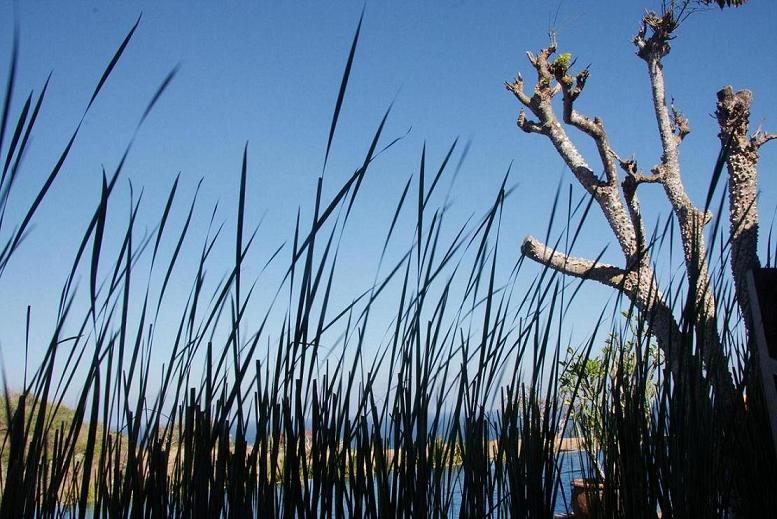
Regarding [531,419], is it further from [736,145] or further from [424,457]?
[736,145]

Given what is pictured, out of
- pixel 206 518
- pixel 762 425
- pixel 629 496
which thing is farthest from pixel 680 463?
pixel 206 518

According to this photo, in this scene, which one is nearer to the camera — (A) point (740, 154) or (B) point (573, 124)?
(A) point (740, 154)

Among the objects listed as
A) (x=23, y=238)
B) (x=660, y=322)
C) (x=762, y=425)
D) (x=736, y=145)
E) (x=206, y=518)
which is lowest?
(x=206, y=518)

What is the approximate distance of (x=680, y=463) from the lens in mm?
1031

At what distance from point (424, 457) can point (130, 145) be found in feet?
1.63

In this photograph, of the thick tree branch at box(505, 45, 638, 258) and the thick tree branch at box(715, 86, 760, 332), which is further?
the thick tree branch at box(505, 45, 638, 258)

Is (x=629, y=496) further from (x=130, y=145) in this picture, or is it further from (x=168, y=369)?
(x=130, y=145)

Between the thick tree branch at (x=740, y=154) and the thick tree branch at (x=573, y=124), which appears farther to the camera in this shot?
the thick tree branch at (x=573, y=124)

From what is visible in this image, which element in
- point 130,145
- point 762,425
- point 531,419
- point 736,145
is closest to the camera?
point 130,145

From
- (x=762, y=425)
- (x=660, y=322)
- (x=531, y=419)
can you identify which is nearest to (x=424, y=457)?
(x=531, y=419)

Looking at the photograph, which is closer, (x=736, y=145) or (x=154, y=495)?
(x=154, y=495)

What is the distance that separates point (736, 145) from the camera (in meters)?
6.21

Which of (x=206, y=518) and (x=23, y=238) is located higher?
(x=23, y=238)

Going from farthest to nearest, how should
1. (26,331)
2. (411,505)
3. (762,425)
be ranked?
(762,425) < (411,505) < (26,331)
